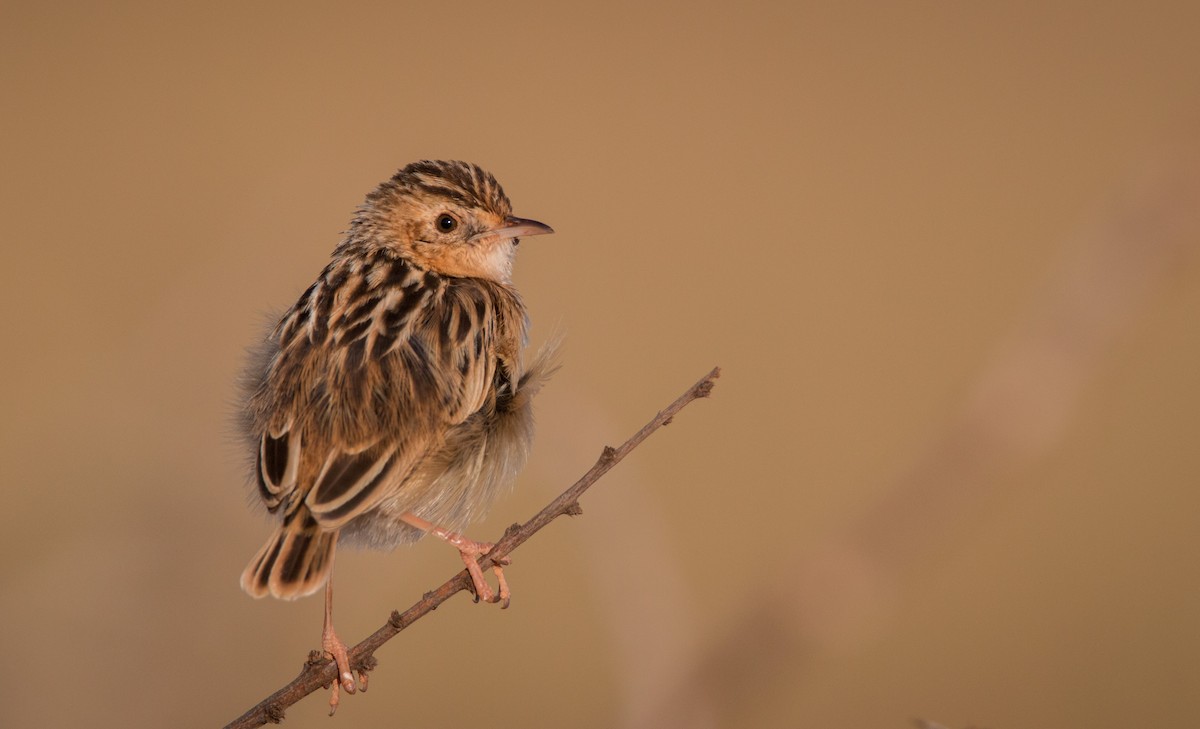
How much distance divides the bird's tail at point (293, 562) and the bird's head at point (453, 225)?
146 cm

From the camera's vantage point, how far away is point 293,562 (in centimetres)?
357

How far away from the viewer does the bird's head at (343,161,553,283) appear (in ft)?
16.0

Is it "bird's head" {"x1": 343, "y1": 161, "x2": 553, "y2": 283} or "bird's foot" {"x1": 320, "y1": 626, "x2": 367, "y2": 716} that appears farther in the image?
"bird's head" {"x1": 343, "y1": 161, "x2": 553, "y2": 283}

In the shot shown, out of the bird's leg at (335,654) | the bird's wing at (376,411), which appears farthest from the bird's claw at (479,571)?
the bird's leg at (335,654)

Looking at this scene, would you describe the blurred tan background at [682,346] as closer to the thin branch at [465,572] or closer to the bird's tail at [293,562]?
the thin branch at [465,572]

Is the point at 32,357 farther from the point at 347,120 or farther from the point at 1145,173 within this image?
the point at 1145,173

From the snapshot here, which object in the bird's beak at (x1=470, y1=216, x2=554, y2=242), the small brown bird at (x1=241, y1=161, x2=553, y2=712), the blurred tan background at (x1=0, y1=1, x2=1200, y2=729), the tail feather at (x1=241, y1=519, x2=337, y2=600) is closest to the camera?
the blurred tan background at (x1=0, y1=1, x2=1200, y2=729)

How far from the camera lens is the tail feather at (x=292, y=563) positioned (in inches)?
138

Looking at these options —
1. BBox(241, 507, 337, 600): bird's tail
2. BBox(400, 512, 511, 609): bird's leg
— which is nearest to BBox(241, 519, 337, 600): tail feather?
BBox(241, 507, 337, 600): bird's tail

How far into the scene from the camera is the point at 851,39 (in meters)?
17.5

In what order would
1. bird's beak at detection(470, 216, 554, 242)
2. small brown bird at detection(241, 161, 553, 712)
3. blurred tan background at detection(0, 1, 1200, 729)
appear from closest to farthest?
1. blurred tan background at detection(0, 1, 1200, 729)
2. small brown bird at detection(241, 161, 553, 712)
3. bird's beak at detection(470, 216, 554, 242)

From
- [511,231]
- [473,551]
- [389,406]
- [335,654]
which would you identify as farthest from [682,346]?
[335,654]

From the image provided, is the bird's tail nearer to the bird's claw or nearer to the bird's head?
the bird's claw

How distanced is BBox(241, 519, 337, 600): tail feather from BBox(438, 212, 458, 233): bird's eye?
1639 millimetres
